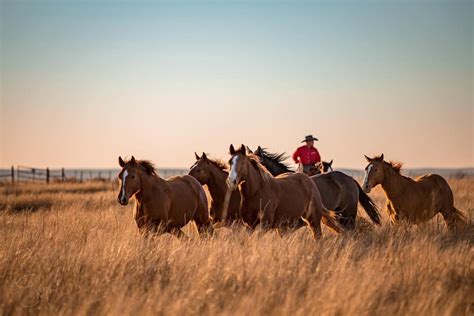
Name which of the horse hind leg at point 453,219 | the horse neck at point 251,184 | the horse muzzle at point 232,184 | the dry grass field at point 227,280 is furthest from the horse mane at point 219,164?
the horse hind leg at point 453,219

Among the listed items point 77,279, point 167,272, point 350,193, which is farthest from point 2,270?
point 350,193

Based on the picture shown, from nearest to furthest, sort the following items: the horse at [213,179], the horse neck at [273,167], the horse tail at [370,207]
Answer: the horse at [213,179] < the horse tail at [370,207] < the horse neck at [273,167]

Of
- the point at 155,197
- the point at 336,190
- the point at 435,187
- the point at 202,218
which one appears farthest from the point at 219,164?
the point at 435,187

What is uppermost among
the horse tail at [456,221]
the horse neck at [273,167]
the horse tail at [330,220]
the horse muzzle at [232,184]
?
the horse neck at [273,167]

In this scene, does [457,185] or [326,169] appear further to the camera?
[457,185]

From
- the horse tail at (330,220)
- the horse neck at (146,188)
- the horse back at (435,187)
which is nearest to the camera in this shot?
the horse neck at (146,188)

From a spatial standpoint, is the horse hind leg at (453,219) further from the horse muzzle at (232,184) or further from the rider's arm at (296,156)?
the horse muzzle at (232,184)

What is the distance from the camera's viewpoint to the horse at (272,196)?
9516 mm

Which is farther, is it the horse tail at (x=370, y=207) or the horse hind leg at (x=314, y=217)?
the horse tail at (x=370, y=207)

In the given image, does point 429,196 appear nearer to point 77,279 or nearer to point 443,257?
Answer: point 443,257

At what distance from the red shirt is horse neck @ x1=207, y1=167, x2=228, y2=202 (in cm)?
363

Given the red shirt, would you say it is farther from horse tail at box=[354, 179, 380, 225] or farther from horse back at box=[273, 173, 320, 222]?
horse back at box=[273, 173, 320, 222]

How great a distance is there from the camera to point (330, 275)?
21.6ft

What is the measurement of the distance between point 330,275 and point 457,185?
18.7 meters
